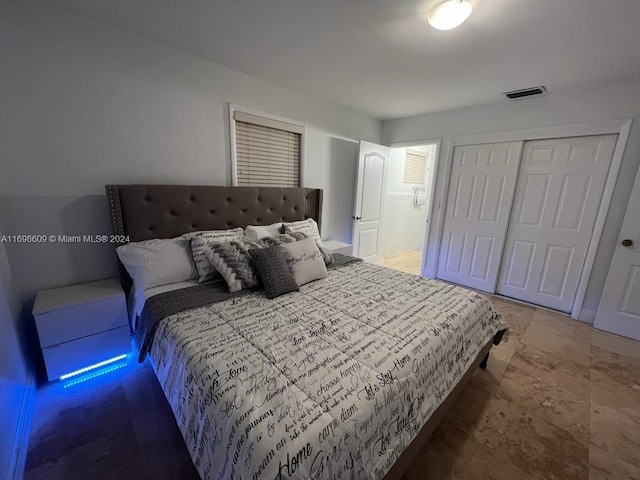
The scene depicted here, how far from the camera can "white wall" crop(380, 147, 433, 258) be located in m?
4.72

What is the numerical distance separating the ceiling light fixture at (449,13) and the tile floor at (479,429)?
2345 mm

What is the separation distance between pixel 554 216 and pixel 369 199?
215cm

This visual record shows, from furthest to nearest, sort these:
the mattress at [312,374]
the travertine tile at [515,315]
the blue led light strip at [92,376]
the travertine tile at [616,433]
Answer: the travertine tile at [515,315] < the blue led light strip at [92,376] < the travertine tile at [616,433] < the mattress at [312,374]

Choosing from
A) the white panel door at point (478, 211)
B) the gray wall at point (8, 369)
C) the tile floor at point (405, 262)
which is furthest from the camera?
the tile floor at point (405, 262)

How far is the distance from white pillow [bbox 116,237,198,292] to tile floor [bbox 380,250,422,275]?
3.37 metres

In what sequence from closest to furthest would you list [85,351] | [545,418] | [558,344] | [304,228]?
Result: 1. [545,418]
2. [85,351]
3. [558,344]
4. [304,228]

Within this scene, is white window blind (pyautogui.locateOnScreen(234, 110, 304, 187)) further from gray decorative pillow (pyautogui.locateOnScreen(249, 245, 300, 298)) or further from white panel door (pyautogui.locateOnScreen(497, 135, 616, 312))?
white panel door (pyautogui.locateOnScreen(497, 135, 616, 312))

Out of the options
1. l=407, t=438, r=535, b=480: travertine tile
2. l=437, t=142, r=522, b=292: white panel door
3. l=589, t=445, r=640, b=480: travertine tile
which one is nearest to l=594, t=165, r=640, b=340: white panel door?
l=437, t=142, r=522, b=292: white panel door

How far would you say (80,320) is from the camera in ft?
5.42

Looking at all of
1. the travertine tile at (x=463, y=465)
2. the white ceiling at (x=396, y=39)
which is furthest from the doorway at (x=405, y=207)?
the travertine tile at (x=463, y=465)

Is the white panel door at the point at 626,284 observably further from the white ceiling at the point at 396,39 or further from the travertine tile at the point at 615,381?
the white ceiling at the point at 396,39

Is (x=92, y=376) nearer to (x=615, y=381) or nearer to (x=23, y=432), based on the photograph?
(x=23, y=432)

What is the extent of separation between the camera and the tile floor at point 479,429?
4.10 ft

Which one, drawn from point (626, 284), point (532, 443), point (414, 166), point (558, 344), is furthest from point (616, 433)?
point (414, 166)
